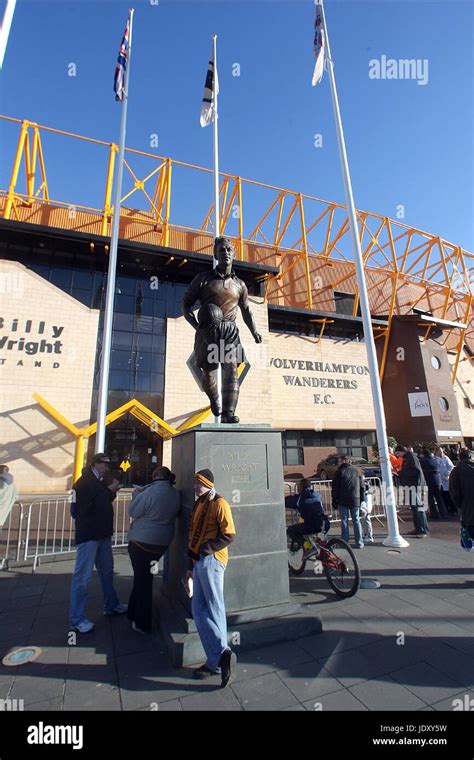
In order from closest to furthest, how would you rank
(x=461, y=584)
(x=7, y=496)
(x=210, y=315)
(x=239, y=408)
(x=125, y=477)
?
(x=210, y=315), (x=461, y=584), (x=7, y=496), (x=125, y=477), (x=239, y=408)

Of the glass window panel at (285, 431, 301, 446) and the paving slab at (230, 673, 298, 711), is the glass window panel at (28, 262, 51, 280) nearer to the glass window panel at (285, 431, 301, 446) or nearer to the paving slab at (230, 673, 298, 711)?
the glass window panel at (285, 431, 301, 446)

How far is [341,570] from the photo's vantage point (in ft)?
16.7

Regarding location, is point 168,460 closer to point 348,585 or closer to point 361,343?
point 348,585

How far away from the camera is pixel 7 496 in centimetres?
673

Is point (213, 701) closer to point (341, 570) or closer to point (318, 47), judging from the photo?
point (341, 570)

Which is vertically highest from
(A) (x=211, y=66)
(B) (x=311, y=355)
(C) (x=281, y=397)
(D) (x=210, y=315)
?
(A) (x=211, y=66)

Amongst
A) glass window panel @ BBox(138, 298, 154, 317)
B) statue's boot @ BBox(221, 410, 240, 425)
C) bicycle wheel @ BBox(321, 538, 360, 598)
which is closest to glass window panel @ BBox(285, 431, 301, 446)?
glass window panel @ BBox(138, 298, 154, 317)

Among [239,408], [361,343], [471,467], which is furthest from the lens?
[361,343]

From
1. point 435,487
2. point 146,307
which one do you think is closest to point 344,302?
point 146,307

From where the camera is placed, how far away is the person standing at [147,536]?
13.7 ft
